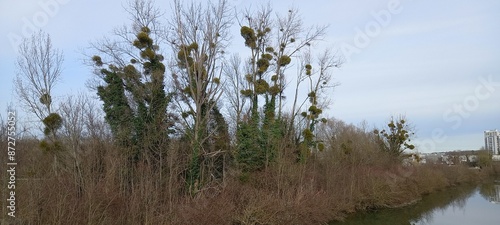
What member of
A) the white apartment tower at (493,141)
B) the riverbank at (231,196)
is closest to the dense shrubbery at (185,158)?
the riverbank at (231,196)

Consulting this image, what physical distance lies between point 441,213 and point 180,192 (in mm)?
23055

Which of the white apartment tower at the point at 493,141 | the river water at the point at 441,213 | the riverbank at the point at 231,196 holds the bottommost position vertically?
the river water at the point at 441,213

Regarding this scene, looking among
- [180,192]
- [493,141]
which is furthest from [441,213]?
[493,141]

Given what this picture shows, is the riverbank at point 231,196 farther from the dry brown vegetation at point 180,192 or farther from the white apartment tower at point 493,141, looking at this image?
the white apartment tower at point 493,141

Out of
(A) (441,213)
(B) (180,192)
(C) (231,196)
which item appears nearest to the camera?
(C) (231,196)

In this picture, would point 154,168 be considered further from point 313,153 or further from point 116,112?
point 313,153

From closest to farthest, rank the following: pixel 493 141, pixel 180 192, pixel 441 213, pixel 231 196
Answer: pixel 231 196
pixel 180 192
pixel 441 213
pixel 493 141

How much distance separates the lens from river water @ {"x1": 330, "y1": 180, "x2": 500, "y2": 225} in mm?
26328

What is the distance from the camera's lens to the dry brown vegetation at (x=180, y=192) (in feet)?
36.2

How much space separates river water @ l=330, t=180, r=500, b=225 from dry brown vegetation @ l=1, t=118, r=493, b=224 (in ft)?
3.89

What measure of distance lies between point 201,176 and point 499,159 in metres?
78.3

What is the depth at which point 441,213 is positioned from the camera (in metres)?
31.4

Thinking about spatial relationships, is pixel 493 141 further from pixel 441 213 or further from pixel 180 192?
pixel 180 192

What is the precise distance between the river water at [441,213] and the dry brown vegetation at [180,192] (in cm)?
118
